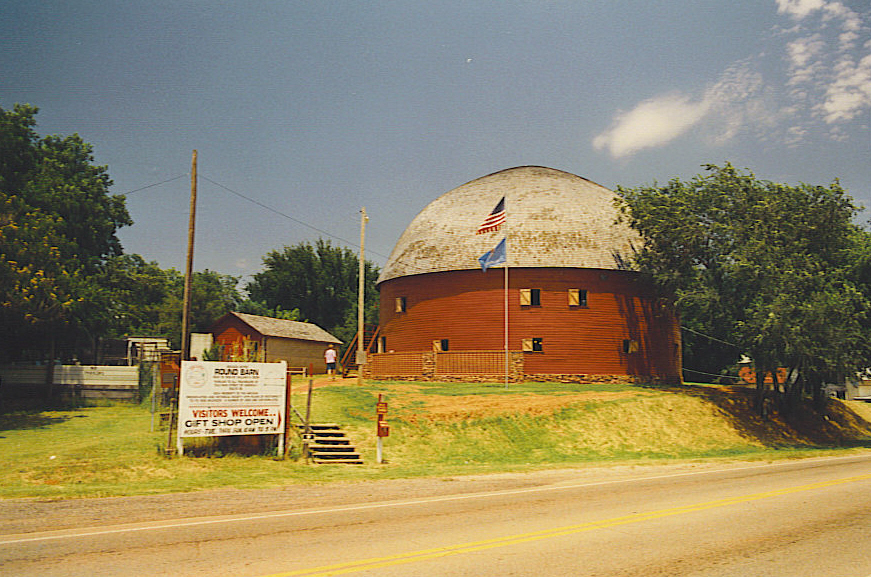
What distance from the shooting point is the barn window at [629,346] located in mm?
37375

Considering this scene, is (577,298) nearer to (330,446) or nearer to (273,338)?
(330,446)

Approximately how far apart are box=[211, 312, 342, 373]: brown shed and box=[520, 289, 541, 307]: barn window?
60.5 feet

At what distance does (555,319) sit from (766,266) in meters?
11.2

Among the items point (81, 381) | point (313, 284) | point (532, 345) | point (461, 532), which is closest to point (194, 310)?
point (313, 284)

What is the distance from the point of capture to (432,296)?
38594 millimetres

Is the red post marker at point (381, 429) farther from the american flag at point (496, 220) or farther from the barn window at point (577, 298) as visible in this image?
the barn window at point (577, 298)

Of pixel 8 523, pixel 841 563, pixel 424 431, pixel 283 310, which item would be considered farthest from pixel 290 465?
pixel 283 310

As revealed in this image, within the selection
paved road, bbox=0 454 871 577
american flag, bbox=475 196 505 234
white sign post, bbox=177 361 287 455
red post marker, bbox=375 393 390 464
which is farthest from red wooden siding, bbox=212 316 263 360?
paved road, bbox=0 454 871 577

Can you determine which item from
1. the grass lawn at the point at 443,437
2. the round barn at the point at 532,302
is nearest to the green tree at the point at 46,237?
the grass lawn at the point at 443,437

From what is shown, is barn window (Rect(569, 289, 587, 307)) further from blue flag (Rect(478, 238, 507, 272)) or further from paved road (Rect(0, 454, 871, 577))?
paved road (Rect(0, 454, 871, 577))

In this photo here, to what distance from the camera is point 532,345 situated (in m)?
36.0

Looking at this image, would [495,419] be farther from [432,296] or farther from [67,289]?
[67,289]

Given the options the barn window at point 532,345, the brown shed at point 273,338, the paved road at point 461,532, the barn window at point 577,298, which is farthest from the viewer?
the brown shed at point 273,338

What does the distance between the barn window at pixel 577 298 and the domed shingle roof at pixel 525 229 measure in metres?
1.47
